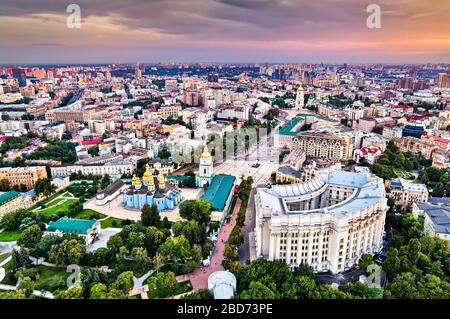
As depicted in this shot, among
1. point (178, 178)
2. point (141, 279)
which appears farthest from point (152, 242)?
point (178, 178)

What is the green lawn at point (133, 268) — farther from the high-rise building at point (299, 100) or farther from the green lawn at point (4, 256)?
the high-rise building at point (299, 100)

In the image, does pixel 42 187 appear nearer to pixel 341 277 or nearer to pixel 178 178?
pixel 178 178

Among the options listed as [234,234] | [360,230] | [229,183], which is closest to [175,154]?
[229,183]

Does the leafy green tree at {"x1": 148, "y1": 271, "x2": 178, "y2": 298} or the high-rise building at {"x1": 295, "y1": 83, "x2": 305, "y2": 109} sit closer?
the leafy green tree at {"x1": 148, "y1": 271, "x2": 178, "y2": 298}

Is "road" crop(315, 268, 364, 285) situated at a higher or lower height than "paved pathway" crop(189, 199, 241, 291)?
higher

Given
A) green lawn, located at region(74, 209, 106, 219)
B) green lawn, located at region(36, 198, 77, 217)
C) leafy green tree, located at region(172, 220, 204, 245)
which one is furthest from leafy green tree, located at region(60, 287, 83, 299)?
green lawn, located at region(36, 198, 77, 217)

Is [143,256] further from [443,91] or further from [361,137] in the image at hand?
[443,91]

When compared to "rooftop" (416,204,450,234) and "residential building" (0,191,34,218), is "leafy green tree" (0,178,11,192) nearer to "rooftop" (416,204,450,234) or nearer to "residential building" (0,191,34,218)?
"residential building" (0,191,34,218)

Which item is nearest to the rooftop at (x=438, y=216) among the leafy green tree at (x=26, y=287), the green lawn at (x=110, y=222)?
the green lawn at (x=110, y=222)
